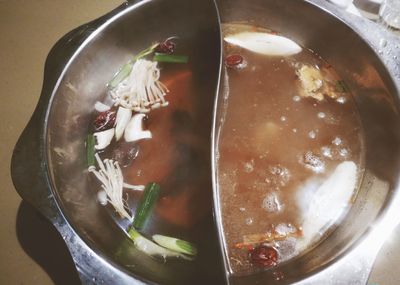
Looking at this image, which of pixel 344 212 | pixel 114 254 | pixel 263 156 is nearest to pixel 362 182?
pixel 344 212

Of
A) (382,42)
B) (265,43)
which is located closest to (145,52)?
(265,43)

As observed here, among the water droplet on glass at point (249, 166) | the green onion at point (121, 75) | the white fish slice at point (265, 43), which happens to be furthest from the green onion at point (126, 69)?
the water droplet on glass at point (249, 166)

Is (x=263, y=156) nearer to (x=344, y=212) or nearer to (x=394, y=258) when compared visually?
(x=344, y=212)

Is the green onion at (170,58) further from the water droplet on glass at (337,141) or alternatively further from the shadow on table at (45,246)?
the shadow on table at (45,246)

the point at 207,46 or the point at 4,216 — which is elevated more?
the point at 207,46

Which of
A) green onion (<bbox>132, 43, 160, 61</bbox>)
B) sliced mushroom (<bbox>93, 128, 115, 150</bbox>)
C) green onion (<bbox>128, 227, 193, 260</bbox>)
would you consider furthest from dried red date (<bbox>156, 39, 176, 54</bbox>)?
green onion (<bbox>128, 227, 193, 260</bbox>)

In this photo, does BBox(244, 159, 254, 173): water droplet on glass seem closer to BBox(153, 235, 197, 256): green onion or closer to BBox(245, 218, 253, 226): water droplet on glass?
BBox(245, 218, 253, 226): water droplet on glass
